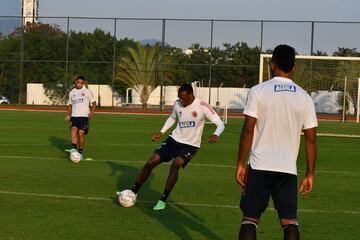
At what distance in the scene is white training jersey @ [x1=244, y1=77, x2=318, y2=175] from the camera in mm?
5836

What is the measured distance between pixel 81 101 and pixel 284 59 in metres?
11.4

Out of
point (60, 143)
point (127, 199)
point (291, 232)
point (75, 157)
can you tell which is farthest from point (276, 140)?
point (60, 143)

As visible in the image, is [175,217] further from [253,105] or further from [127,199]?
[253,105]

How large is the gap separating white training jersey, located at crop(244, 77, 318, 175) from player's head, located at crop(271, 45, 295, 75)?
97 millimetres

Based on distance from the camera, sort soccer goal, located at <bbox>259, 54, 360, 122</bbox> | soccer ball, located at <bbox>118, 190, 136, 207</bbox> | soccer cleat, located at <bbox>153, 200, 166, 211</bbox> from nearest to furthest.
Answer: soccer cleat, located at <bbox>153, 200, 166, 211</bbox> → soccer ball, located at <bbox>118, 190, 136, 207</bbox> → soccer goal, located at <bbox>259, 54, 360, 122</bbox>

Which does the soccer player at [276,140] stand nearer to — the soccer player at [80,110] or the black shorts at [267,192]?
the black shorts at [267,192]

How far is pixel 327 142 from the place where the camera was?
24391 millimetres

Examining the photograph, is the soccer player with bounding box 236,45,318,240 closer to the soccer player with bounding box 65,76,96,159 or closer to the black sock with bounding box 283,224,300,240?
the black sock with bounding box 283,224,300,240

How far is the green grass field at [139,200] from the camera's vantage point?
8281 millimetres

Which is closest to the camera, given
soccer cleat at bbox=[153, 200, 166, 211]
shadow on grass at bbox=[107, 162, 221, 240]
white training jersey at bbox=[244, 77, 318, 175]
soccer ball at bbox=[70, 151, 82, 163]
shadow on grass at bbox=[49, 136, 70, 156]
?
white training jersey at bbox=[244, 77, 318, 175]

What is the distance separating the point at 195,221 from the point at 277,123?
3.38 m

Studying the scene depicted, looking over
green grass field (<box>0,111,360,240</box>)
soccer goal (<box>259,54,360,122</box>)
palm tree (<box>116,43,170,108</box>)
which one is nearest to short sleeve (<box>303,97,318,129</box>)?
green grass field (<box>0,111,360,240</box>)

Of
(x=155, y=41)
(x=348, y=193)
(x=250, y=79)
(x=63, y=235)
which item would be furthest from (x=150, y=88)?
(x=63, y=235)

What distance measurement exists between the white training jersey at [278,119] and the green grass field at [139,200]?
2.35m
